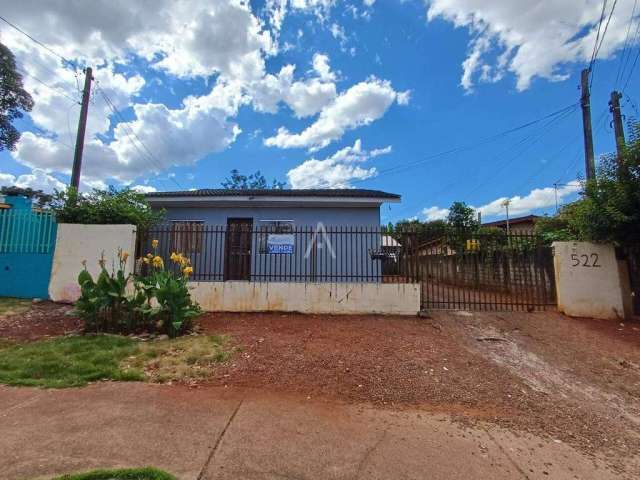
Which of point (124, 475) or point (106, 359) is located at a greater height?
point (106, 359)

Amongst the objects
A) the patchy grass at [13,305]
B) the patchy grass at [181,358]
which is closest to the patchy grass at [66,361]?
the patchy grass at [181,358]

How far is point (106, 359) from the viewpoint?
15.6 feet

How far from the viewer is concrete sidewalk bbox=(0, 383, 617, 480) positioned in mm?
2512

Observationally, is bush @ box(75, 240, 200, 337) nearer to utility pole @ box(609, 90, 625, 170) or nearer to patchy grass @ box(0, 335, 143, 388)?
patchy grass @ box(0, 335, 143, 388)

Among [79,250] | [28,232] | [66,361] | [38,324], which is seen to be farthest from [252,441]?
[28,232]

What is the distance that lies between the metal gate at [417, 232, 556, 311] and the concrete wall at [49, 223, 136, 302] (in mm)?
7156

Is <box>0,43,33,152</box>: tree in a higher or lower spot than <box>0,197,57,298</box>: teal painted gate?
higher

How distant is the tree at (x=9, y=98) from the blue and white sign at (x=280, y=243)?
53.2 ft

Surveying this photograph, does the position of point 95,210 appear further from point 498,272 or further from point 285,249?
point 498,272

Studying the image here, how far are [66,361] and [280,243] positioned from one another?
18.1ft

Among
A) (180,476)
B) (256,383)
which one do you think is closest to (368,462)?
(180,476)

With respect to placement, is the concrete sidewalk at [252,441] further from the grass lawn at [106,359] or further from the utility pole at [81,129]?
the utility pole at [81,129]

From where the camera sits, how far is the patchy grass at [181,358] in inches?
175

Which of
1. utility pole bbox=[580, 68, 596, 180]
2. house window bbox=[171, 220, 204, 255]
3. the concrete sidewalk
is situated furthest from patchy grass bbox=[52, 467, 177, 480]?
utility pole bbox=[580, 68, 596, 180]
